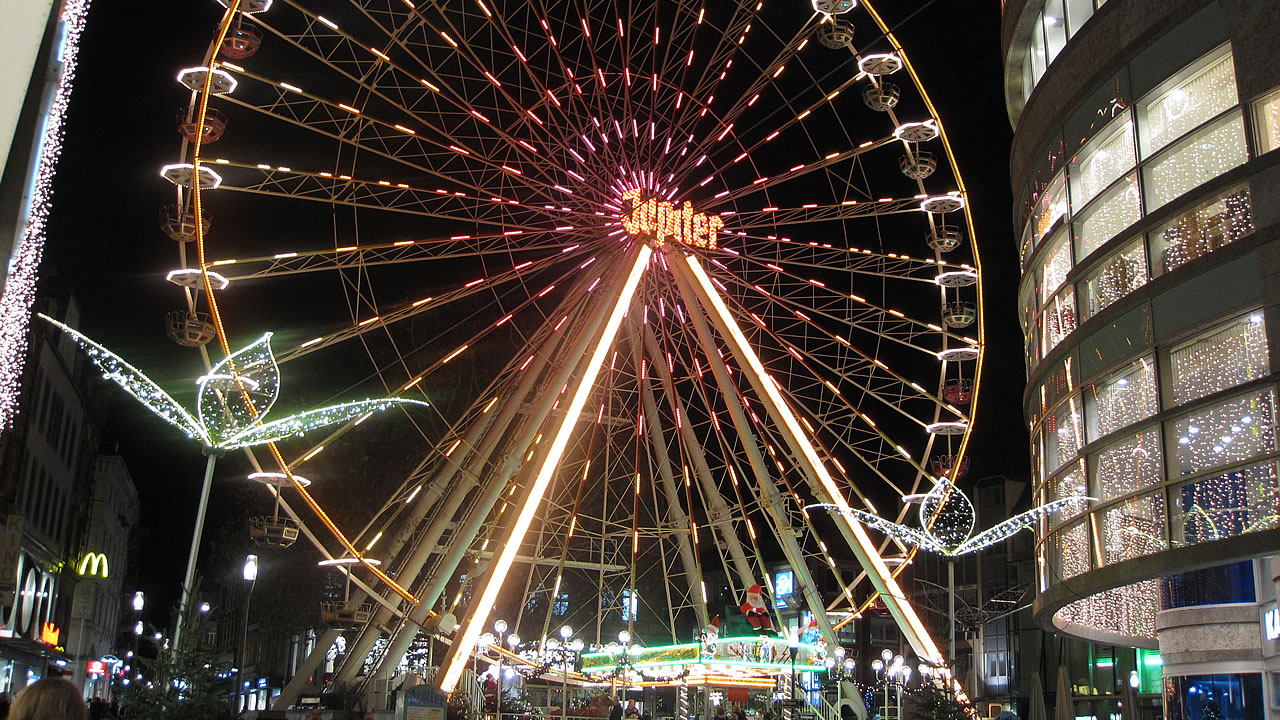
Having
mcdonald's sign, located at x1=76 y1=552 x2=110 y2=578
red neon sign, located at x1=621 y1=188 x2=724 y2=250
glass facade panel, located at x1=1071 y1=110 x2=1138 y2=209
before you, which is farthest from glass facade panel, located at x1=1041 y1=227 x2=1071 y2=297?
mcdonald's sign, located at x1=76 y1=552 x2=110 y2=578

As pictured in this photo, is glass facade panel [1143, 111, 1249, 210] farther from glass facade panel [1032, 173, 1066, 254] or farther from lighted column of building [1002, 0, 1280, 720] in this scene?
glass facade panel [1032, 173, 1066, 254]

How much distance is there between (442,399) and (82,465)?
1978 cm

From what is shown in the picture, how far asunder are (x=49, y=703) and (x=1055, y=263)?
2083 cm

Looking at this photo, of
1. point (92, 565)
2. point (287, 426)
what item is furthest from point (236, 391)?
point (92, 565)

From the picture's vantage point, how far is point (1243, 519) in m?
15.5

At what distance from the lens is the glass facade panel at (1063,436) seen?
20.0 metres

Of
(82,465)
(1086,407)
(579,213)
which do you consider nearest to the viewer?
(1086,407)

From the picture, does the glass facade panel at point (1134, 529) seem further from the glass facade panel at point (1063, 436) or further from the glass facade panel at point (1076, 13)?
the glass facade panel at point (1076, 13)

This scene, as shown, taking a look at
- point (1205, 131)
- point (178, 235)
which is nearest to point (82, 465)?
point (178, 235)

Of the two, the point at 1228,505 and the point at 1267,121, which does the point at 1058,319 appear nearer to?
the point at 1267,121

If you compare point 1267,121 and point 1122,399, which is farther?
point 1122,399

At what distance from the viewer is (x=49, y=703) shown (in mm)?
4148

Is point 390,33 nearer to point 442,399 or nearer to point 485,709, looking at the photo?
point 442,399

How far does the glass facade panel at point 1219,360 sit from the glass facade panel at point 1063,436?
9.30 ft
